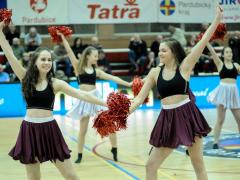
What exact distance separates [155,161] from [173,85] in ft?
2.53

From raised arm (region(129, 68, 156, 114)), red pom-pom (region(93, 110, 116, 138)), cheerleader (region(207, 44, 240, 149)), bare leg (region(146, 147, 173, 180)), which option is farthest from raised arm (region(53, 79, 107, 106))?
cheerleader (region(207, 44, 240, 149))

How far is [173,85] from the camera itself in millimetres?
4934

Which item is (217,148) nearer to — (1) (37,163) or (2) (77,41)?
(1) (37,163)

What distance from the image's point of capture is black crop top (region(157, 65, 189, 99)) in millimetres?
4938

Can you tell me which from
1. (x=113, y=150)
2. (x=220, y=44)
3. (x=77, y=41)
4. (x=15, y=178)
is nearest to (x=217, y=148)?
(x=113, y=150)

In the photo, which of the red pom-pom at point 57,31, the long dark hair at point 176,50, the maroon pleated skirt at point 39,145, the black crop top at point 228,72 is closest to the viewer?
the maroon pleated skirt at point 39,145

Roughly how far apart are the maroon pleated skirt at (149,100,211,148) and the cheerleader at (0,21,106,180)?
64cm

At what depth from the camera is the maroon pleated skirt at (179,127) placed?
488cm

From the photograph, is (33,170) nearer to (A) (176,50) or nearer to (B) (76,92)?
(B) (76,92)

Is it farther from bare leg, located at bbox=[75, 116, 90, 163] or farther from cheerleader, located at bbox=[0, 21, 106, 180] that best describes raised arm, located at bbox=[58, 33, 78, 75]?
cheerleader, located at bbox=[0, 21, 106, 180]

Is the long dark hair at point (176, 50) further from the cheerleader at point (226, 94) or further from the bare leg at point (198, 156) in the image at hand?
the cheerleader at point (226, 94)

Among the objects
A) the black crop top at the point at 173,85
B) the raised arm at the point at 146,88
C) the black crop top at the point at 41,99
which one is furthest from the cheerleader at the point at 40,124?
the black crop top at the point at 173,85

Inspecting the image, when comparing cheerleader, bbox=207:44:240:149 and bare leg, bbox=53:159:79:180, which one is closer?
bare leg, bbox=53:159:79:180

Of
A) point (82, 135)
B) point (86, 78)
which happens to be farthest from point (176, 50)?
point (82, 135)
